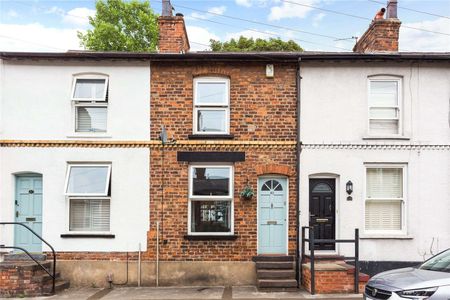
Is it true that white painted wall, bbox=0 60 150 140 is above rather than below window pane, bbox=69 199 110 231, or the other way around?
above

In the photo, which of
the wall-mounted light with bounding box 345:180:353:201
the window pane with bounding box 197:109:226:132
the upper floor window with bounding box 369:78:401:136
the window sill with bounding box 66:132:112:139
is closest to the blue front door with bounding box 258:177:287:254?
the wall-mounted light with bounding box 345:180:353:201

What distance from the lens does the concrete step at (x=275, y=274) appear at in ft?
37.0

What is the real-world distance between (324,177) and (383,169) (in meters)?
1.70

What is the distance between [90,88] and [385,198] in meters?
8.90

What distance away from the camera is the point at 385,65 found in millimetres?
12234

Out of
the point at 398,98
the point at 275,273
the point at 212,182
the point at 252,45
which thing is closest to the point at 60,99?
the point at 212,182

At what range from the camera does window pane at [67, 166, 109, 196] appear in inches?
472

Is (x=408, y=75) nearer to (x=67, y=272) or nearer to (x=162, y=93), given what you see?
(x=162, y=93)

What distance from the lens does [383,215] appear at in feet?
40.1

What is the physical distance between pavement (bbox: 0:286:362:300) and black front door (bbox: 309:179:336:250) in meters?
1.99

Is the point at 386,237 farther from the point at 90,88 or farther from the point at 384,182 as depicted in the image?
the point at 90,88

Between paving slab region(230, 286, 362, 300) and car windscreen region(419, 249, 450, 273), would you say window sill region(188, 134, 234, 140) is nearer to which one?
paving slab region(230, 286, 362, 300)

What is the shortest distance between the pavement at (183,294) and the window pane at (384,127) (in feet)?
15.1

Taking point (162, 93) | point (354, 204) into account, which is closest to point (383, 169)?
point (354, 204)
